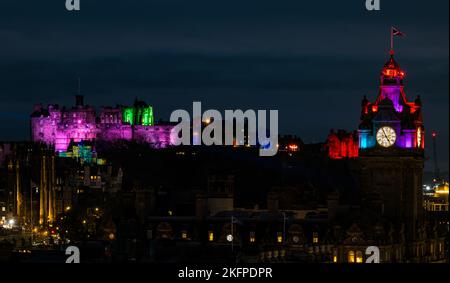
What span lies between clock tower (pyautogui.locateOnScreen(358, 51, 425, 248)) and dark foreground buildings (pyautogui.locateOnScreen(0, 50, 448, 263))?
0.09 m

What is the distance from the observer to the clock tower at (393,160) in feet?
381

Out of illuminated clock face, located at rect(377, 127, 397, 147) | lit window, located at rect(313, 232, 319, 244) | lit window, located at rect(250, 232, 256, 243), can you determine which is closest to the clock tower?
illuminated clock face, located at rect(377, 127, 397, 147)

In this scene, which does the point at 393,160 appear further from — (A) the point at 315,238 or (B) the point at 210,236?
(B) the point at 210,236

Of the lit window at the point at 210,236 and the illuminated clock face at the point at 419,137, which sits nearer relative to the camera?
the lit window at the point at 210,236

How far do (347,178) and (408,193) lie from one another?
79.1ft

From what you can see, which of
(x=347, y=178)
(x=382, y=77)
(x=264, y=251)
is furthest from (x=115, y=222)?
(x=347, y=178)

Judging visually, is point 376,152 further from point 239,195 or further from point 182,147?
point 182,147

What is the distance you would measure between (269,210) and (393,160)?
9.70 m

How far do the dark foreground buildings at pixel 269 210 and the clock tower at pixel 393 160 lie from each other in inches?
3.4

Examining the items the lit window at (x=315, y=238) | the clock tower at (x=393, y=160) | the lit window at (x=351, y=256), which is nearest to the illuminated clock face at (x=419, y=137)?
the clock tower at (x=393, y=160)

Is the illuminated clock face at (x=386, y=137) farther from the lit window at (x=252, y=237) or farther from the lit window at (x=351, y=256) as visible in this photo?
the lit window at (x=351, y=256)
